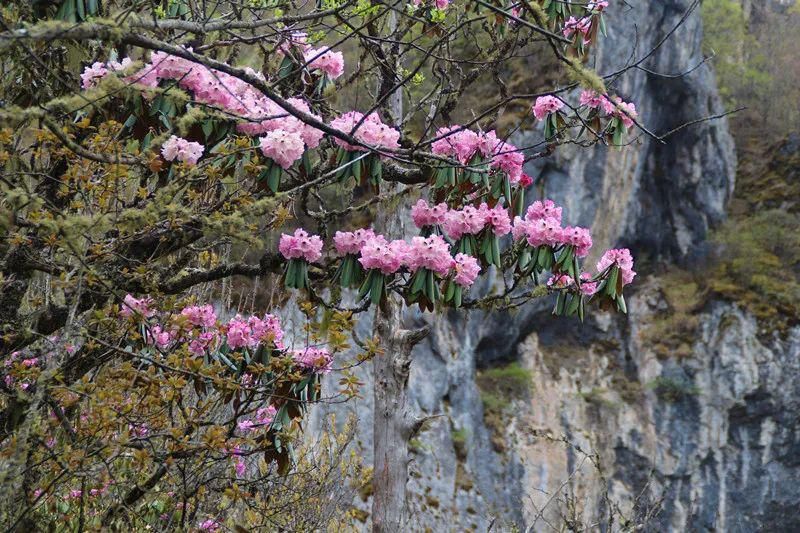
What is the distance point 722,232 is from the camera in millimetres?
18703

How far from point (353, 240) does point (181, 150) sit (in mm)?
693

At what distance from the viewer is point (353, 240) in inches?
113

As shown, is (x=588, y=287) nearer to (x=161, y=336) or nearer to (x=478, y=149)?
(x=478, y=149)

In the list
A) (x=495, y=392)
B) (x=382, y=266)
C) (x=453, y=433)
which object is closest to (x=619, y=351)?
(x=495, y=392)

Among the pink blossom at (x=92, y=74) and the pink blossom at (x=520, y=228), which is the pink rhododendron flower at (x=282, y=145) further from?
the pink blossom at (x=520, y=228)

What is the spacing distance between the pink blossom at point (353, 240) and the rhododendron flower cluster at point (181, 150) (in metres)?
0.59

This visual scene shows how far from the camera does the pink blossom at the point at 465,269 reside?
2.94 m

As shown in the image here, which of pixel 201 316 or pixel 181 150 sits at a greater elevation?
pixel 181 150

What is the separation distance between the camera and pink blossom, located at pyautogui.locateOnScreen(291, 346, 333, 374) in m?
2.77

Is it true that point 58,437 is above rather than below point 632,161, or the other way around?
below

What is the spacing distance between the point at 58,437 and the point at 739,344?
1623cm

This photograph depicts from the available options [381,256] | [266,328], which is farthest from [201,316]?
[381,256]

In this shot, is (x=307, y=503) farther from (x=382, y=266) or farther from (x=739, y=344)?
(x=739, y=344)

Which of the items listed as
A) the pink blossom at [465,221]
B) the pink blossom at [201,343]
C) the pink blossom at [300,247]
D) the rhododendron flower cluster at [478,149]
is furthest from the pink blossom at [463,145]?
the pink blossom at [201,343]
